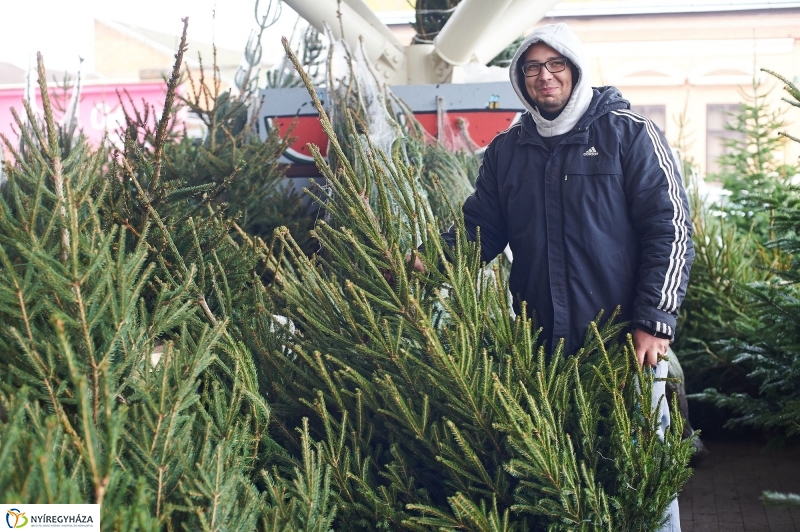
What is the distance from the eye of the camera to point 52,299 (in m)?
1.98

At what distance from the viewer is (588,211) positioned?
8.63ft

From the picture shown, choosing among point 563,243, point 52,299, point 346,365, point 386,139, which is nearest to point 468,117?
point 386,139

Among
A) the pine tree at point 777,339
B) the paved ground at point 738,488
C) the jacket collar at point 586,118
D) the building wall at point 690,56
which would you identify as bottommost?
the paved ground at point 738,488

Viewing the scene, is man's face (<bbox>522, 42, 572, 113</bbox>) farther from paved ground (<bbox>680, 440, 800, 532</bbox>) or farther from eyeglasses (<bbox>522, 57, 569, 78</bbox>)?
paved ground (<bbox>680, 440, 800, 532</bbox>)

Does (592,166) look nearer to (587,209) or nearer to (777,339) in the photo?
(587,209)

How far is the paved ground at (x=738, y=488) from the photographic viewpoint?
3799mm

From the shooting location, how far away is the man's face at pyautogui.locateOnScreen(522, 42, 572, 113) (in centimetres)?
272

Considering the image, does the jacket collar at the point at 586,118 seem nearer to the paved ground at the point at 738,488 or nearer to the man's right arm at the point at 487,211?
the man's right arm at the point at 487,211

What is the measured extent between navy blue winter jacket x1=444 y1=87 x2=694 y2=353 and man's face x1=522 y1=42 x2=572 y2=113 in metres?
0.10

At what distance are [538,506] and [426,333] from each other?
54cm

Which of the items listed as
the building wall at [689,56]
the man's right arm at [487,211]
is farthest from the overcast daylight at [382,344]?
the building wall at [689,56]

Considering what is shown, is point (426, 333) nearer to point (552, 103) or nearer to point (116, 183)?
point (552, 103)

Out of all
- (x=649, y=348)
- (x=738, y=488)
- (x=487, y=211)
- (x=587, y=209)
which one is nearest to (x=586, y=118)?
(x=587, y=209)

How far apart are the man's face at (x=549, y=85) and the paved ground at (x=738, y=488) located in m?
2.23
